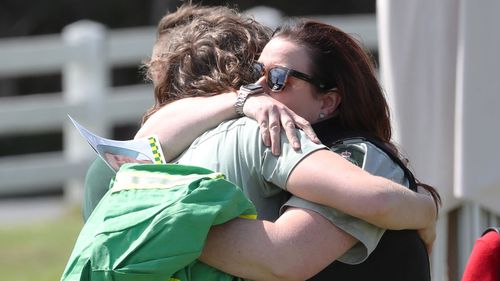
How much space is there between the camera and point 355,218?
2.42 m

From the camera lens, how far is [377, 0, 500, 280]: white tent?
11.4 feet

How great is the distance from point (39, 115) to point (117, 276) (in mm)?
7128

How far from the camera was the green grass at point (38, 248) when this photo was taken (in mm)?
6679

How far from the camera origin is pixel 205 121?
2646mm

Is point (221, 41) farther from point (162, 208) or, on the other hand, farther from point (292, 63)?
point (162, 208)

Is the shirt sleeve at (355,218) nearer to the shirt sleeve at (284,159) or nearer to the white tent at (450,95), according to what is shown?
the shirt sleeve at (284,159)

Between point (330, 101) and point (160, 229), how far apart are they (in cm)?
56

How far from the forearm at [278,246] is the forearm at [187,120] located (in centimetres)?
32

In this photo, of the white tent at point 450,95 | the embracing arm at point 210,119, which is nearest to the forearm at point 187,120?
the embracing arm at point 210,119

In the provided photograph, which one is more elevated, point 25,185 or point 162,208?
point 162,208

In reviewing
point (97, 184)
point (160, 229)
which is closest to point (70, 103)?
point (97, 184)

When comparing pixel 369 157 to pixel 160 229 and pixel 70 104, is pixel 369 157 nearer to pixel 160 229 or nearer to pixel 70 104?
pixel 160 229

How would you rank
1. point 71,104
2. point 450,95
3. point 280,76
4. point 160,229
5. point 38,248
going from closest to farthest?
point 160,229 < point 280,76 < point 450,95 < point 38,248 < point 71,104

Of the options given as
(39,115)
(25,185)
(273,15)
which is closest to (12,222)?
(25,185)
